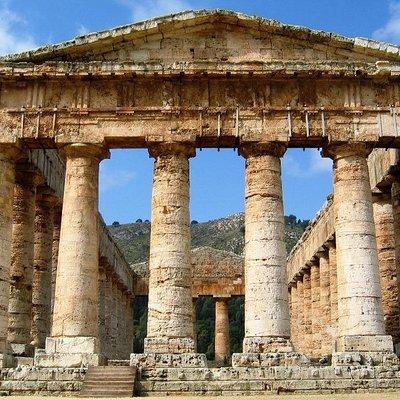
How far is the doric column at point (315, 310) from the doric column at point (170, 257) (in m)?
13.3

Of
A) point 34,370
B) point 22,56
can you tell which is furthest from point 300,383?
point 22,56

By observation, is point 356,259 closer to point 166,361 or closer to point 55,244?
point 166,361

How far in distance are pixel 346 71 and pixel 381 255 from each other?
8.60m

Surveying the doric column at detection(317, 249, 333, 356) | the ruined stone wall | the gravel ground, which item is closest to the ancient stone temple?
the gravel ground

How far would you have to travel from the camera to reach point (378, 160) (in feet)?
90.1

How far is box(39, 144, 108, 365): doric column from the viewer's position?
20.6 m

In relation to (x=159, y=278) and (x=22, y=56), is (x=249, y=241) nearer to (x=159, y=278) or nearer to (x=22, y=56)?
(x=159, y=278)

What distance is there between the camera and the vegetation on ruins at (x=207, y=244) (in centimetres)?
6550

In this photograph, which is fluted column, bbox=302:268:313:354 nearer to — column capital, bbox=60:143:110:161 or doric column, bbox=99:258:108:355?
doric column, bbox=99:258:108:355

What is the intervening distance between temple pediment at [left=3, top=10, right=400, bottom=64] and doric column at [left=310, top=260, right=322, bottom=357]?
46.9 ft

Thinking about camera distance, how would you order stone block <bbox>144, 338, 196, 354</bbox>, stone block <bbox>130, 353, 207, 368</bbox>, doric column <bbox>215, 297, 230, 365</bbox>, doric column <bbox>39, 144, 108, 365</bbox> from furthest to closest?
1. doric column <bbox>215, 297, 230, 365</bbox>
2. doric column <bbox>39, 144, 108, 365</bbox>
3. stone block <bbox>144, 338, 196, 354</bbox>
4. stone block <bbox>130, 353, 207, 368</bbox>

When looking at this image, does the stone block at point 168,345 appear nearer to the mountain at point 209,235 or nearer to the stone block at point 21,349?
the stone block at point 21,349

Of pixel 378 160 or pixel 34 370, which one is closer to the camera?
pixel 34 370

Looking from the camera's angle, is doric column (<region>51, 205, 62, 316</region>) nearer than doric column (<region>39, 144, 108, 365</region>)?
No
